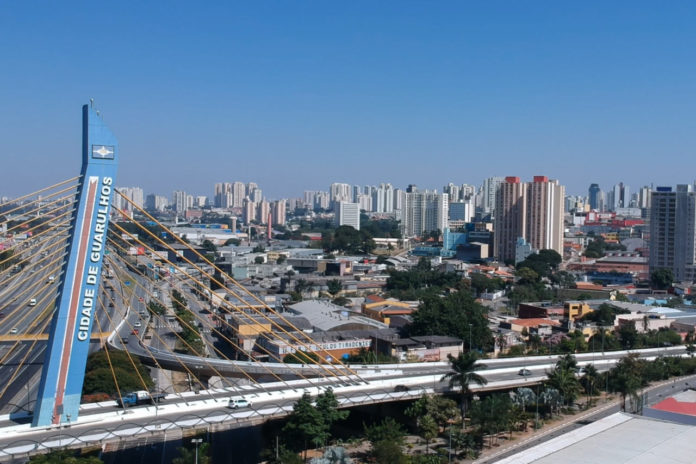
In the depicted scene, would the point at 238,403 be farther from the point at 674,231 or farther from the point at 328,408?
the point at 674,231

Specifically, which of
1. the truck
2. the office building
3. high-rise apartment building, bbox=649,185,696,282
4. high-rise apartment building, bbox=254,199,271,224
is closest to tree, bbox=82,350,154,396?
the truck

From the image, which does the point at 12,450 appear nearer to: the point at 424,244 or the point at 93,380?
the point at 93,380

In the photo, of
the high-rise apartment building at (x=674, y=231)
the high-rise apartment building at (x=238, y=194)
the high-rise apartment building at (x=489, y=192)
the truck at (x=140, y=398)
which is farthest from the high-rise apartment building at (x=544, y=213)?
the high-rise apartment building at (x=238, y=194)


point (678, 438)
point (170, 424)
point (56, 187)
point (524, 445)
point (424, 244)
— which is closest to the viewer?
point (56, 187)

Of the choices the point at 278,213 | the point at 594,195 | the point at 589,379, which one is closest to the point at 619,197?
the point at 594,195

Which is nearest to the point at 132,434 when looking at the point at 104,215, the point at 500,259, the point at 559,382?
the point at 104,215

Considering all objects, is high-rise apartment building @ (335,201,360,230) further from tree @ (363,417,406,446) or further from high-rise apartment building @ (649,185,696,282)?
tree @ (363,417,406,446)
